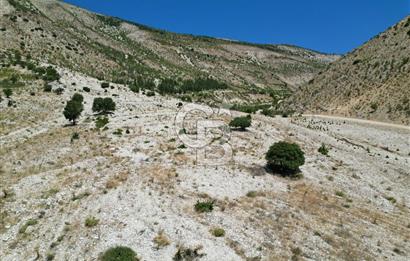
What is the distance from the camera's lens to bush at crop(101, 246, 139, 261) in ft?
63.4

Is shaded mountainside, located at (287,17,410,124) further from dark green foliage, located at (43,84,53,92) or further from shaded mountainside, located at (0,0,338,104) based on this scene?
shaded mountainside, located at (0,0,338,104)

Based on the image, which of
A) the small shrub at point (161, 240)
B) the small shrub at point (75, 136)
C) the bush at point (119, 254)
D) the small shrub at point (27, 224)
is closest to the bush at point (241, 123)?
the small shrub at point (75, 136)

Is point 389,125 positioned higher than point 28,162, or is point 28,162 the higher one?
point 389,125

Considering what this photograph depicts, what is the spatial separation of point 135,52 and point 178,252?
16298 cm

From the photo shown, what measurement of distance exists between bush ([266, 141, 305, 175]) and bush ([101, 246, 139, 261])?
16.3 meters

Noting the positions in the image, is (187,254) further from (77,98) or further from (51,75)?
(51,75)

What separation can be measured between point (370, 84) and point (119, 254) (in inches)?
2622

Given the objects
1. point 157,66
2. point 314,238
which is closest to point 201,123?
point 314,238

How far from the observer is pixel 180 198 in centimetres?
2612

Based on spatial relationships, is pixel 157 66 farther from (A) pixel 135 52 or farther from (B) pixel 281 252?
(B) pixel 281 252

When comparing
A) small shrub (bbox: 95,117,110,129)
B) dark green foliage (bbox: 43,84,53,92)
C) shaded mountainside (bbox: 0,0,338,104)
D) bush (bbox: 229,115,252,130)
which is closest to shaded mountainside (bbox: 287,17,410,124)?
bush (bbox: 229,115,252,130)

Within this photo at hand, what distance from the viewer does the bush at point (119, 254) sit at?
63.4ft

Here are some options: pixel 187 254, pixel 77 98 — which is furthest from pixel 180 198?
pixel 77 98

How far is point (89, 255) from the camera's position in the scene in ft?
66.3
